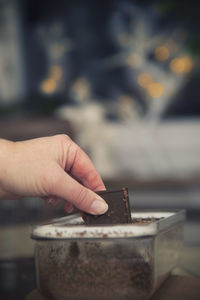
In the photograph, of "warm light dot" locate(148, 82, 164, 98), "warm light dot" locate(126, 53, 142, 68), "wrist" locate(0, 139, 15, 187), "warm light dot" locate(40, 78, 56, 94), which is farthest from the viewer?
"warm light dot" locate(40, 78, 56, 94)

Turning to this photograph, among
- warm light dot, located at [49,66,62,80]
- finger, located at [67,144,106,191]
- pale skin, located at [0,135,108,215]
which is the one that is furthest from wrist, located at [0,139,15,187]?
warm light dot, located at [49,66,62,80]

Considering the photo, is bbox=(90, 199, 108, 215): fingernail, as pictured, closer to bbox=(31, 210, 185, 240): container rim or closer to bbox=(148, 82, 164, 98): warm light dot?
bbox=(31, 210, 185, 240): container rim

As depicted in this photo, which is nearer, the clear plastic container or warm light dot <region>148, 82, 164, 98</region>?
the clear plastic container

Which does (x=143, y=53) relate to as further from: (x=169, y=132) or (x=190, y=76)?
(x=169, y=132)

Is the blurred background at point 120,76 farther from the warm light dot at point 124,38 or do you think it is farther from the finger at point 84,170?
the finger at point 84,170

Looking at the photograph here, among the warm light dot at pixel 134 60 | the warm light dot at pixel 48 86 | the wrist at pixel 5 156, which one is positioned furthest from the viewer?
the warm light dot at pixel 48 86

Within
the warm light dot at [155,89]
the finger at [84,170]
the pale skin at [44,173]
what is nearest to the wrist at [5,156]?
the pale skin at [44,173]

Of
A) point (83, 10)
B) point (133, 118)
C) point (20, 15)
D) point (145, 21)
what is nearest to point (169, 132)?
point (133, 118)
